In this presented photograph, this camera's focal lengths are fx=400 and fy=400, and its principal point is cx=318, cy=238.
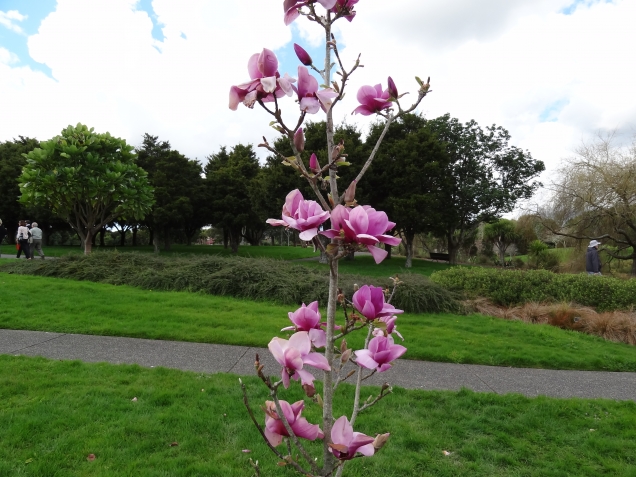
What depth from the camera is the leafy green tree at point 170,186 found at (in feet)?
73.6

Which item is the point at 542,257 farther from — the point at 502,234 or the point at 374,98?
the point at 374,98

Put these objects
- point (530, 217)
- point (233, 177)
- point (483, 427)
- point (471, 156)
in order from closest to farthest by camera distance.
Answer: point (483, 427), point (530, 217), point (471, 156), point (233, 177)

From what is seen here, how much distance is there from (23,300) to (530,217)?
1928 centimetres

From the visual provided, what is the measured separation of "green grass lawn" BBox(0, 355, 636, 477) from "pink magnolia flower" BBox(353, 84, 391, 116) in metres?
2.43

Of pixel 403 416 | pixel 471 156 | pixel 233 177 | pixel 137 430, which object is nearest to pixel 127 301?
pixel 137 430

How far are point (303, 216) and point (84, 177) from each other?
15.5 metres

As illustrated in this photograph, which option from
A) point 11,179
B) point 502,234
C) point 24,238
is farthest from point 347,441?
point 502,234

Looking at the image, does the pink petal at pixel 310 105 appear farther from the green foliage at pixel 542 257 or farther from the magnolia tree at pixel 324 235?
the green foliage at pixel 542 257

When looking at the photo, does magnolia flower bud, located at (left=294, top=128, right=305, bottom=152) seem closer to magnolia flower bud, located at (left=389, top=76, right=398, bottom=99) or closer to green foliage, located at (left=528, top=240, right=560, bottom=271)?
magnolia flower bud, located at (left=389, top=76, right=398, bottom=99)

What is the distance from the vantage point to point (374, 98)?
1347 millimetres

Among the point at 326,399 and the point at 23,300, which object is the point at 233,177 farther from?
the point at 326,399

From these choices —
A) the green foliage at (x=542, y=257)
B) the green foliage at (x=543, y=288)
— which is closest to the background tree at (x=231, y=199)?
the green foliage at (x=542, y=257)

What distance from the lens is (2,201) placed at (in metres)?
24.4

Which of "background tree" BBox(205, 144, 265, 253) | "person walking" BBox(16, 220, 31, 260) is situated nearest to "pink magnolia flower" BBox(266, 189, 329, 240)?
"person walking" BBox(16, 220, 31, 260)
